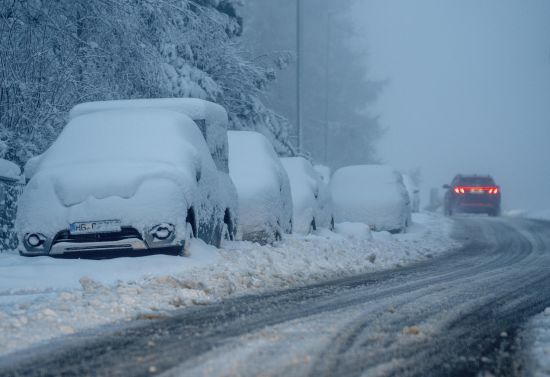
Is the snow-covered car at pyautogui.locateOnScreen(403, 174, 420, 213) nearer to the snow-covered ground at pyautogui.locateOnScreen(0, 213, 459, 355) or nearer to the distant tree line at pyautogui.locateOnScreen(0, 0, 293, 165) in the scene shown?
the distant tree line at pyautogui.locateOnScreen(0, 0, 293, 165)

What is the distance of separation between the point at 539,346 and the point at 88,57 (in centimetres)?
1088

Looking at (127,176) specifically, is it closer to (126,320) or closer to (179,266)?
(179,266)

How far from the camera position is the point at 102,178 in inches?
317

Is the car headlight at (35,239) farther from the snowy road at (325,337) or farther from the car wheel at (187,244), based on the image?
the snowy road at (325,337)

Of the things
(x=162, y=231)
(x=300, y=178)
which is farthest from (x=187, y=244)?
(x=300, y=178)

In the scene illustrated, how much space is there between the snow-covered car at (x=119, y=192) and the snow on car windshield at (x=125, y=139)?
0.01m

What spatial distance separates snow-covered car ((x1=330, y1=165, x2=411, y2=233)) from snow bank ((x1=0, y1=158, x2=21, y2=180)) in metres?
9.63

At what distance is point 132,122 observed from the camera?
9.38 meters

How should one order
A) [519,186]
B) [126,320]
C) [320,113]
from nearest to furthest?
1. [126,320]
2. [320,113]
3. [519,186]

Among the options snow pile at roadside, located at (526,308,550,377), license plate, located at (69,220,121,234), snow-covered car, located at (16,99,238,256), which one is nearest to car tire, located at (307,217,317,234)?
snow-covered car, located at (16,99,238,256)

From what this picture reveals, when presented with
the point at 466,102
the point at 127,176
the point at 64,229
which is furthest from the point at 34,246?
the point at 466,102

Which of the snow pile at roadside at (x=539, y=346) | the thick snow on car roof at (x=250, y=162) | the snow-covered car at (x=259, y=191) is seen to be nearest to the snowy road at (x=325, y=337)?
the snow pile at roadside at (x=539, y=346)

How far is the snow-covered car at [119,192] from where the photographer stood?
7809 mm

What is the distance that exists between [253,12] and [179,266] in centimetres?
3329
